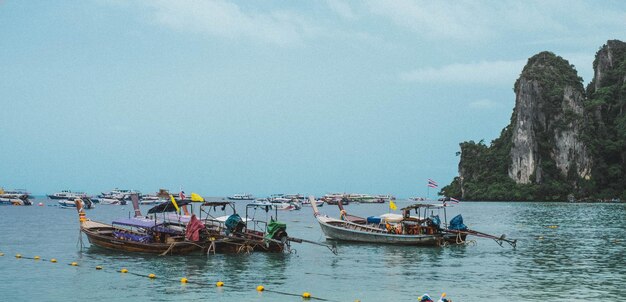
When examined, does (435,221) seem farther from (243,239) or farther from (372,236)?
(243,239)

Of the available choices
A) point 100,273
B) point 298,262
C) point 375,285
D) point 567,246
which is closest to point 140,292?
point 100,273

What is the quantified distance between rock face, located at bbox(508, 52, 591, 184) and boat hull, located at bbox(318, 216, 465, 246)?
13267 cm

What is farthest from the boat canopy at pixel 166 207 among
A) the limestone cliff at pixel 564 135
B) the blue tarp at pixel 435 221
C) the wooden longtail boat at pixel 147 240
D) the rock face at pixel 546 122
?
the rock face at pixel 546 122

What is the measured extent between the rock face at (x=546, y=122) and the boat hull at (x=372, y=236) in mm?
132674

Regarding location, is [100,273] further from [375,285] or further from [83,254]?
[375,285]

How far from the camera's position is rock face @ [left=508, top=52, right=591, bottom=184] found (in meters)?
171

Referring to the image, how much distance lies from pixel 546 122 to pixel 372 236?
14485 cm

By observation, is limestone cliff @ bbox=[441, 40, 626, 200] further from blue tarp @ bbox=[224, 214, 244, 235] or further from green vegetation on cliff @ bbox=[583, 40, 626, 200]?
blue tarp @ bbox=[224, 214, 244, 235]

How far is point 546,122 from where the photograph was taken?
180000mm

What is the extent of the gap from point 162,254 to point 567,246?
28984 millimetres

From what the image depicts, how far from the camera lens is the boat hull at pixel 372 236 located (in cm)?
4606

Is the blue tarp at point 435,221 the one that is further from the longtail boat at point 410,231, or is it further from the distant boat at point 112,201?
the distant boat at point 112,201

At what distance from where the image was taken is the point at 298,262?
37.4 meters

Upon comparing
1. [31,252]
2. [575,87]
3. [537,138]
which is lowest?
[31,252]
